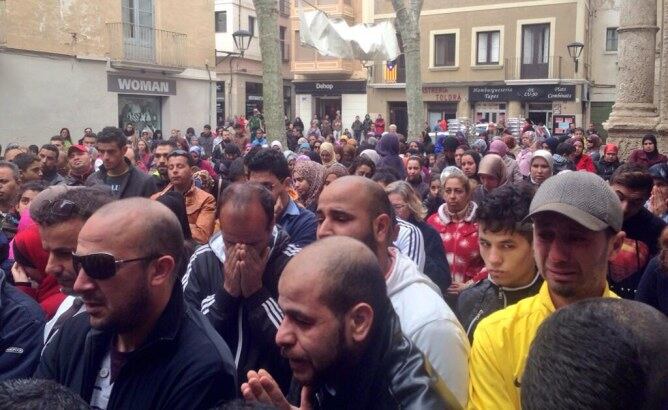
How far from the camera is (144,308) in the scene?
235 cm

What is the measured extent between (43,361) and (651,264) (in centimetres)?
314

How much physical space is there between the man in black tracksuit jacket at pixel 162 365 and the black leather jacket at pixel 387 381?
37cm

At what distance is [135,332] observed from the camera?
2.35 meters

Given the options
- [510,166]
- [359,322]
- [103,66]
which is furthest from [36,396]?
[103,66]

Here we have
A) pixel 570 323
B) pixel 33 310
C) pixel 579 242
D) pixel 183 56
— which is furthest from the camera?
pixel 183 56

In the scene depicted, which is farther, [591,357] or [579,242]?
[579,242]

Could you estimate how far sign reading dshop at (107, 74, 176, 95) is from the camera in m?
22.3

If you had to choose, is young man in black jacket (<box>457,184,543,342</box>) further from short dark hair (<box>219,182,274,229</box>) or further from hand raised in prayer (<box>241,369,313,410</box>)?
hand raised in prayer (<box>241,369,313,410</box>)

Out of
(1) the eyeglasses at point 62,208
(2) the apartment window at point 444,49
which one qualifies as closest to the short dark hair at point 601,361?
(1) the eyeglasses at point 62,208

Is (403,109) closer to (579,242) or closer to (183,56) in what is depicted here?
(183,56)

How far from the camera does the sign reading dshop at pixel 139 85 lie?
2227cm

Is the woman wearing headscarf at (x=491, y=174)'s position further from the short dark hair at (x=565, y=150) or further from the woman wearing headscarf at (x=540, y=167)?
the short dark hair at (x=565, y=150)

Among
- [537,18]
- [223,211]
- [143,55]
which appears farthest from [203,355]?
[537,18]

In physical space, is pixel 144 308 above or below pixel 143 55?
below
